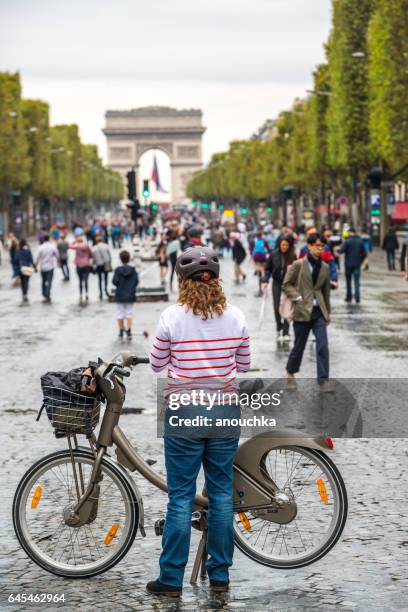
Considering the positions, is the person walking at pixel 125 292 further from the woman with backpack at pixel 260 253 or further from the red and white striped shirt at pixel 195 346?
the red and white striped shirt at pixel 195 346

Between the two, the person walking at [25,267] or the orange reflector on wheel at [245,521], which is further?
the person walking at [25,267]

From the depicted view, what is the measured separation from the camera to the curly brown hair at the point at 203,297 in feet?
22.1

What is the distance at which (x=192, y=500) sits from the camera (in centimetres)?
675

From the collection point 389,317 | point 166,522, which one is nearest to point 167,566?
point 166,522

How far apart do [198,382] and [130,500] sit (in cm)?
69

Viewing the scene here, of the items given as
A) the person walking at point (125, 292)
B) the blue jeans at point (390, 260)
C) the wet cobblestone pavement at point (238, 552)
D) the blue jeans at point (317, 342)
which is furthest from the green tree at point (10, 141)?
the blue jeans at point (317, 342)

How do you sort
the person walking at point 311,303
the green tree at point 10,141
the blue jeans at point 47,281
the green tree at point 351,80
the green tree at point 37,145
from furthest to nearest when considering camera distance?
the green tree at point 37,145
the green tree at point 10,141
the green tree at point 351,80
the blue jeans at point 47,281
the person walking at point 311,303

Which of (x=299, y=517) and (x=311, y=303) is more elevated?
(x=311, y=303)

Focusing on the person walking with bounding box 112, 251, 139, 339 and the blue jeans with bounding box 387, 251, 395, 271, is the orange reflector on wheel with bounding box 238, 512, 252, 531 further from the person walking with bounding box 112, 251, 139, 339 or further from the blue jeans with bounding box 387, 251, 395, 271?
the blue jeans with bounding box 387, 251, 395, 271

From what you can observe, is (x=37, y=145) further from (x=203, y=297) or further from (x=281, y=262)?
(x=203, y=297)

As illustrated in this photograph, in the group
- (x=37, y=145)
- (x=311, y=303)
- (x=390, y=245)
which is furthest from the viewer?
(x=37, y=145)

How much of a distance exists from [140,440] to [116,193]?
18817 cm

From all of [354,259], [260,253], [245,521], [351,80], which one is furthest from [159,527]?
[351,80]

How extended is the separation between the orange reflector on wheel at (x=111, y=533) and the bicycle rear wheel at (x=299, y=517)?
0.58 metres
